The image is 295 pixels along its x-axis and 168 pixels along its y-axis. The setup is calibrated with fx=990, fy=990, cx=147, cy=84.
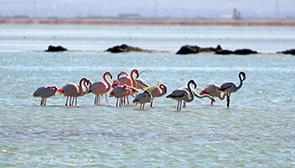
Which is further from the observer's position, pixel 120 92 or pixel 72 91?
pixel 72 91

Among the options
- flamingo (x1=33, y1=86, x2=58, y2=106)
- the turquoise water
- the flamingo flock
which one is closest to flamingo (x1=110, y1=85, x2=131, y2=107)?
the flamingo flock

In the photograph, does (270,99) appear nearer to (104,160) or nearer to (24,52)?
(104,160)

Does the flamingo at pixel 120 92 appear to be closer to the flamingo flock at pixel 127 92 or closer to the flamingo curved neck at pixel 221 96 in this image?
the flamingo flock at pixel 127 92

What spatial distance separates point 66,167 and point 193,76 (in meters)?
14.8

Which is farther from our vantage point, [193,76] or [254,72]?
[254,72]

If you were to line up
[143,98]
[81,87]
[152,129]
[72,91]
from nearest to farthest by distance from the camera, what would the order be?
[152,129], [143,98], [72,91], [81,87]

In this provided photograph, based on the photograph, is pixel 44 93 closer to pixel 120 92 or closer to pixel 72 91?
pixel 72 91

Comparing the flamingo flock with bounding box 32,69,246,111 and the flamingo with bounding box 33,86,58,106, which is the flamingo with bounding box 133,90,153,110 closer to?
the flamingo flock with bounding box 32,69,246,111

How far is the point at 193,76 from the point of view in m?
26.6

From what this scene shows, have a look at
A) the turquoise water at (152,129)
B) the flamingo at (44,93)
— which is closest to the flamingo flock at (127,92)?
the flamingo at (44,93)

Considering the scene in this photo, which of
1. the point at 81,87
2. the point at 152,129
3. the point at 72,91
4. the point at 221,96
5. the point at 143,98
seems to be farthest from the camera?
the point at 221,96

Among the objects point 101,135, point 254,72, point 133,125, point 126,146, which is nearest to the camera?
point 126,146

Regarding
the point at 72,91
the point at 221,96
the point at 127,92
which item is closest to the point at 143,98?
the point at 127,92

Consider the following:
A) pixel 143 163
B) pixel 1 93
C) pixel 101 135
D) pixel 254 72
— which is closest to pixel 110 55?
pixel 254 72
